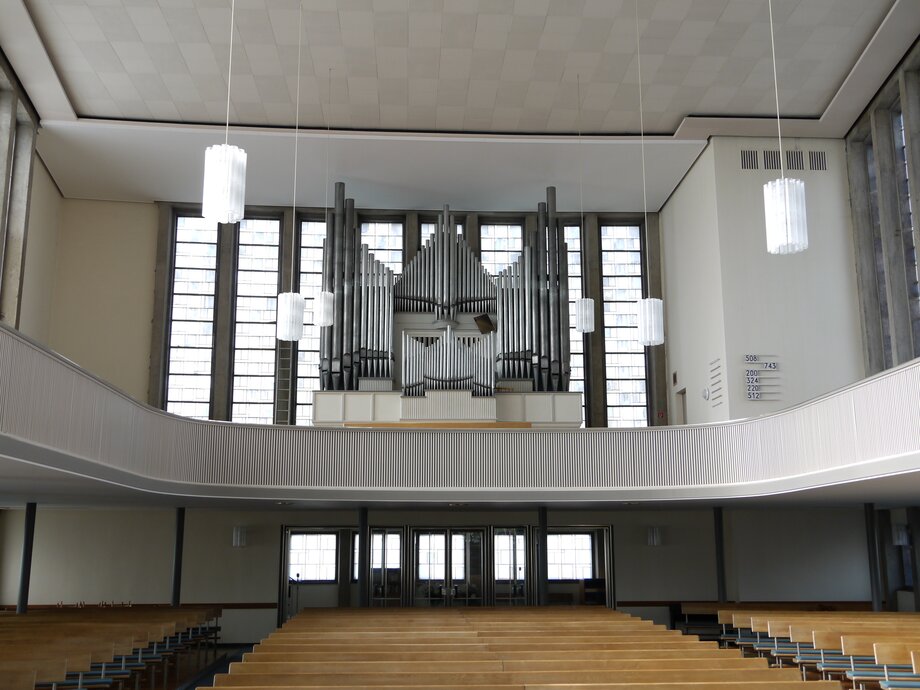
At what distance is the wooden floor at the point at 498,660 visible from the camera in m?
6.95

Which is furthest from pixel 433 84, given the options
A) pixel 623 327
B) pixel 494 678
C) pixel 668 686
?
pixel 668 686

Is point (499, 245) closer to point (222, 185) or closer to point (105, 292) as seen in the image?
point (105, 292)

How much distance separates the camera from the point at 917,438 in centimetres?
993

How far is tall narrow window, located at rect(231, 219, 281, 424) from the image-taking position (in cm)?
2002

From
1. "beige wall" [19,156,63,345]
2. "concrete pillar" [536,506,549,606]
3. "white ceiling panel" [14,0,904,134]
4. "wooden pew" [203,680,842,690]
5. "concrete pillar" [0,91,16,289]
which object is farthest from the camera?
"beige wall" [19,156,63,345]

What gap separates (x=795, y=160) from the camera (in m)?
17.7

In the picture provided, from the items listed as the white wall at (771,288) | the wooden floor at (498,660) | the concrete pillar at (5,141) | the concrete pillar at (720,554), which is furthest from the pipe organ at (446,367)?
the concrete pillar at (5,141)

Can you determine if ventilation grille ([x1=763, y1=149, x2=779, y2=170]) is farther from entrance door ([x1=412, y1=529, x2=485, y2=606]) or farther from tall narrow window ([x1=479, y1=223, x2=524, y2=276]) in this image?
entrance door ([x1=412, y1=529, x2=485, y2=606])

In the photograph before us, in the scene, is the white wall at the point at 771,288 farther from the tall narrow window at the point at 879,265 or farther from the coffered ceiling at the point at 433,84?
the coffered ceiling at the point at 433,84

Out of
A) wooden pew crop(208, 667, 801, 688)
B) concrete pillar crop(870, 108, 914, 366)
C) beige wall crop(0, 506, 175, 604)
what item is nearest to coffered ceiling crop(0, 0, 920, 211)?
concrete pillar crop(870, 108, 914, 366)

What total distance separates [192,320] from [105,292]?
187cm

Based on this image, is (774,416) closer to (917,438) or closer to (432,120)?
(917,438)

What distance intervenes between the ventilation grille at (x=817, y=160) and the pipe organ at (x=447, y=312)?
495 cm

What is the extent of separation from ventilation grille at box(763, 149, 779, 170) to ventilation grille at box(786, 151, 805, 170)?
8.8 inches
